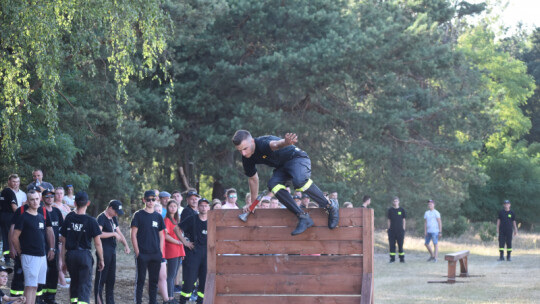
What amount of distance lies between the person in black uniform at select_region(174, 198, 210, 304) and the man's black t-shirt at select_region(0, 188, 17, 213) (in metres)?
3.37

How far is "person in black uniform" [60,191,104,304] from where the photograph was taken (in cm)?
1127

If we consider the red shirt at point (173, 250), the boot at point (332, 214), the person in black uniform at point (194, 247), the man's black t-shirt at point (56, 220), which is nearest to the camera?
the boot at point (332, 214)

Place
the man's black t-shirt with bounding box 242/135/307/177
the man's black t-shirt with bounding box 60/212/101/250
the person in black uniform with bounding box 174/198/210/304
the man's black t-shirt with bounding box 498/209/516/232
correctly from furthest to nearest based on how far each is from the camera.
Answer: the man's black t-shirt with bounding box 498/209/516/232
the person in black uniform with bounding box 174/198/210/304
the man's black t-shirt with bounding box 60/212/101/250
the man's black t-shirt with bounding box 242/135/307/177

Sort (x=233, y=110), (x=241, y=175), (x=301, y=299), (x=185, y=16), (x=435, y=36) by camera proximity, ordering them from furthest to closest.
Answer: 1. (x=435, y=36)
2. (x=241, y=175)
3. (x=233, y=110)
4. (x=185, y=16)
5. (x=301, y=299)

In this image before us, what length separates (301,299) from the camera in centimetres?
848

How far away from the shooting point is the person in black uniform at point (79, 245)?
1127 cm

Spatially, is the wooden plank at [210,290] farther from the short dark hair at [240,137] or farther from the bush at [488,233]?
the bush at [488,233]

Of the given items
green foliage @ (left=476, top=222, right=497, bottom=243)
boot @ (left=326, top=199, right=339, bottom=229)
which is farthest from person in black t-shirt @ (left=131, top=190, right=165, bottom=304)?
green foliage @ (left=476, top=222, right=497, bottom=243)

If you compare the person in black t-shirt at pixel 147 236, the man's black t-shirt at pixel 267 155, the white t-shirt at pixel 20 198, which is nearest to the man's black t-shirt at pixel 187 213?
the person in black t-shirt at pixel 147 236

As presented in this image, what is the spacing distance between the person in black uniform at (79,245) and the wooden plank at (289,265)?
10.6 feet

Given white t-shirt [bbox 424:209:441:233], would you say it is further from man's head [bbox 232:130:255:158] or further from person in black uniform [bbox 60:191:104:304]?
man's head [bbox 232:130:255:158]

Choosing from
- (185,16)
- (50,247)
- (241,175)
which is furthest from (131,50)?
(241,175)

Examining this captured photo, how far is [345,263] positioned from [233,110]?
22.0 m

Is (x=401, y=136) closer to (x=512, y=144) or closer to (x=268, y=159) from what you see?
(x=268, y=159)
